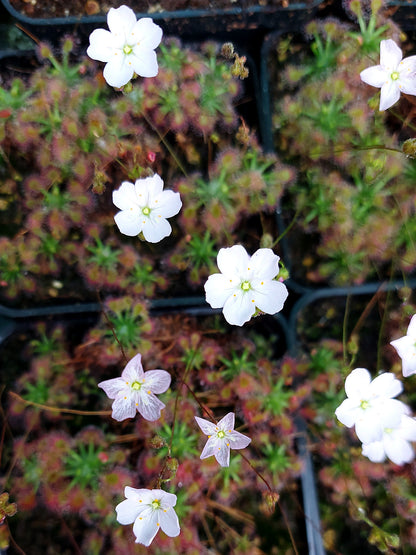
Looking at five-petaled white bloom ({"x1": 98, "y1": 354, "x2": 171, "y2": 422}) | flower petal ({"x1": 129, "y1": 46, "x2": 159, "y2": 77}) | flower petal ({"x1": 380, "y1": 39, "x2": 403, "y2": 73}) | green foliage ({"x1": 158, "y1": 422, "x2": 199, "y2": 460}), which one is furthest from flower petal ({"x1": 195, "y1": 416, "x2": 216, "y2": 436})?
flower petal ({"x1": 380, "y1": 39, "x2": 403, "y2": 73})

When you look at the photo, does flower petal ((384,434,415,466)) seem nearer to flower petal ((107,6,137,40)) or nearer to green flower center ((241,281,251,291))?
green flower center ((241,281,251,291))

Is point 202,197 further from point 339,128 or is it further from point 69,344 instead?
point 69,344

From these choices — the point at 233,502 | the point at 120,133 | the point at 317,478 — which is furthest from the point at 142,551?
the point at 120,133

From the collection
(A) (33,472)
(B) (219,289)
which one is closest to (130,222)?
(B) (219,289)

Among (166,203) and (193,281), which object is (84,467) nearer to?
(193,281)

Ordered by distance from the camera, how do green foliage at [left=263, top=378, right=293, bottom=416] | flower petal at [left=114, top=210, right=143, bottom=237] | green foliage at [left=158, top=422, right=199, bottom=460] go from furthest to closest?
green foliage at [left=263, top=378, right=293, bottom=416] < green foliage at [left=158, top=422, right=199, bottom=460] < flower petal at [left=114, top=210, right=143, bottom=237]

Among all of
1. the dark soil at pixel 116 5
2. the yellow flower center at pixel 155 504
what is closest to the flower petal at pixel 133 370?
the yellow flower center at pixel 155 504
